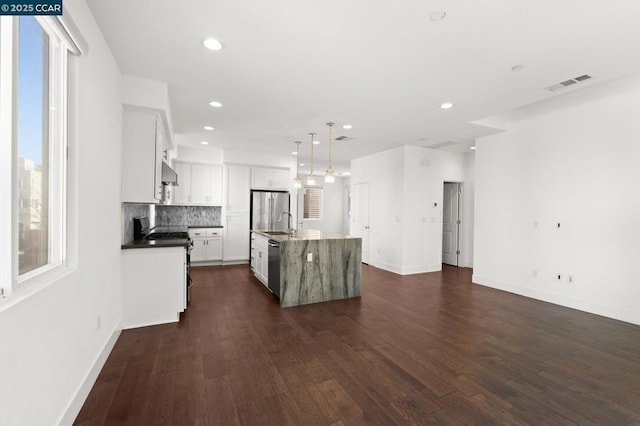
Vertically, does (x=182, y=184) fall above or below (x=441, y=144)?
below

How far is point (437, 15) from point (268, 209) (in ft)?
19.9

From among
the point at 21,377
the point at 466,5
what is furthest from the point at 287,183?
the point at 21,377

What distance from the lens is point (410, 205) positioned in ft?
20.5

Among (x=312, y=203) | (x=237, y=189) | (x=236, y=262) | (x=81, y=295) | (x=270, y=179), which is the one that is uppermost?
(x=270, y=179)

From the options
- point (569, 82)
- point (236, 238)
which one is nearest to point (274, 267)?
point (236, 238)

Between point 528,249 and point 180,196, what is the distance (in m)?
7.20

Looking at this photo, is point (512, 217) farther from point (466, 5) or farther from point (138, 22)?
point (138, 22)

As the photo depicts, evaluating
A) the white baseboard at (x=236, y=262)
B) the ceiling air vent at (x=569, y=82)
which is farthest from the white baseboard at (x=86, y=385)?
the ceiling air vent at (x=569, y=82)

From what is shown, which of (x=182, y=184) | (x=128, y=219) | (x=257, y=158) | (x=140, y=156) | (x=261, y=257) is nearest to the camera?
(x=140, y=156)

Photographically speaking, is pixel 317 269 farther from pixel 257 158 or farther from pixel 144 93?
pixel 257 158

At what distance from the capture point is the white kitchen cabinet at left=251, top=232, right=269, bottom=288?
4874 millimetres

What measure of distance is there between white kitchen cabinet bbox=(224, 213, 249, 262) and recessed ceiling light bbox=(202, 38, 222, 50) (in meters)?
5.03

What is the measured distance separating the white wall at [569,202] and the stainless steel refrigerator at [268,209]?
4704 millimetres

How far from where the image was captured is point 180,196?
270 inches
